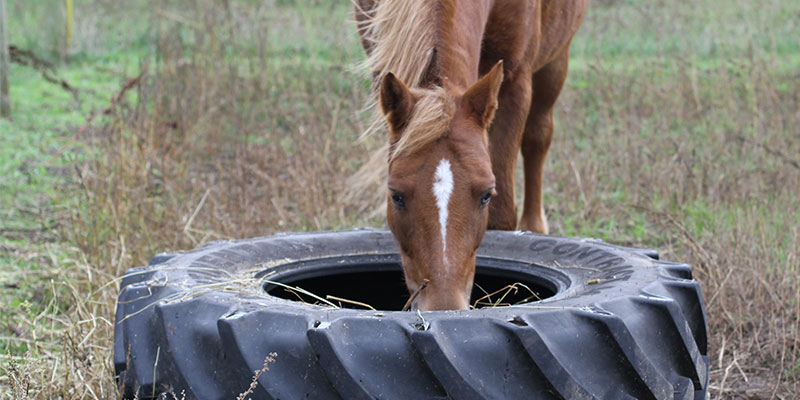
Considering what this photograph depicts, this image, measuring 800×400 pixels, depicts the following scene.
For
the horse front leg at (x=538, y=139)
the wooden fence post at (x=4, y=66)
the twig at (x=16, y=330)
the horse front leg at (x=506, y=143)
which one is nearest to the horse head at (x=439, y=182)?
the horse front leg at (x=506, y=143)

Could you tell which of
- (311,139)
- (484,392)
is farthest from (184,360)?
(311,139)

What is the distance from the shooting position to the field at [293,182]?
3.08m

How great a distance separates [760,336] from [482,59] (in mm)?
1642

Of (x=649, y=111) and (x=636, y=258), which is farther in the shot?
(x=649, y=111)

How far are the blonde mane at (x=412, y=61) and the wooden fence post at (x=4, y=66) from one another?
5159 millimetres

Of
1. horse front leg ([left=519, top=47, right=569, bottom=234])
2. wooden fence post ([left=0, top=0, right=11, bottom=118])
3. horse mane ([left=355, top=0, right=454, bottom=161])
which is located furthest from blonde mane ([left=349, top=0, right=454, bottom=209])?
wooden fence post ([left=0, top=0, right=11, bottom=118])

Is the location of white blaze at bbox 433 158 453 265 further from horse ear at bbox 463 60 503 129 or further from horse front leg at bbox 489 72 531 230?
horse front leg at bbox 489 72 531 230

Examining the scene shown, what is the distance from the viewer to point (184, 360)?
1783 millimetres

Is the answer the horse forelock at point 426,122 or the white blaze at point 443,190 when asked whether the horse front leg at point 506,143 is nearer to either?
the horse forelock at point 426,122

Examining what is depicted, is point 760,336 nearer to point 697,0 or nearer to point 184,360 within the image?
point 184,360

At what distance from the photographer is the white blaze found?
2.25 metres

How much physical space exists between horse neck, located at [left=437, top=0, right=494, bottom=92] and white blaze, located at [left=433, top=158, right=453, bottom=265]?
41 cm

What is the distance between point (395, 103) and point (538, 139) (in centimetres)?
208

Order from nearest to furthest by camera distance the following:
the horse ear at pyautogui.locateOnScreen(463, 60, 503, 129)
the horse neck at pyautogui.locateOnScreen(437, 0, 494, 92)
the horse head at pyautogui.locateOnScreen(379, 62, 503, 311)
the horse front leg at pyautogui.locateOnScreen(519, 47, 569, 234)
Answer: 1. the horse head at pyautogui.locateOnScreen(379, 62, 503, 311)
2. the horse ear at pyautogui.locateOnScreen(463, 60, 503, 129)
3. the horse neck at pyautogui.locateOnScreen(437, 0, 494, 92)
4. the horse front leg at pyautogui.locateOnScreen(519, 47, 569, 234)
